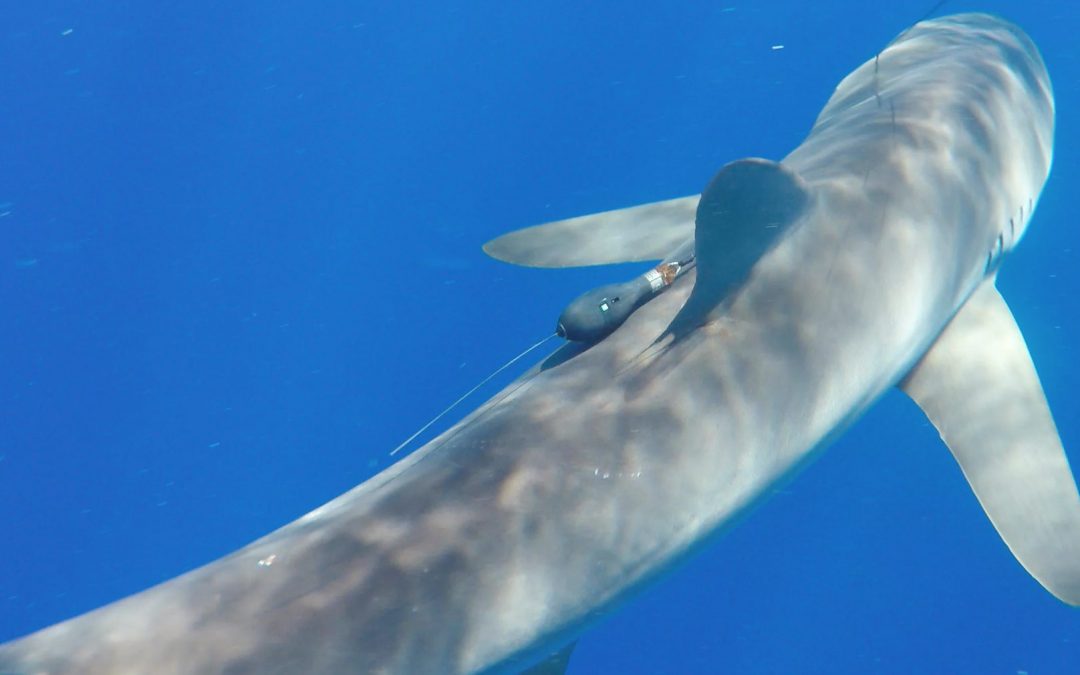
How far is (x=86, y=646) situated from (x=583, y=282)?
235 inches

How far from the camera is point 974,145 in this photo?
447 cm

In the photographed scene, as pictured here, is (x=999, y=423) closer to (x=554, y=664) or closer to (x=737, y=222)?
(x=737, y=222)

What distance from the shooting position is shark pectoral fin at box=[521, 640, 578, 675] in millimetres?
3508

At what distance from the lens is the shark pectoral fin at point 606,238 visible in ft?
16.8

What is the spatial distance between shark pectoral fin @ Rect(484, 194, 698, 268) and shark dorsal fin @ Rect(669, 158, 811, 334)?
142 cm

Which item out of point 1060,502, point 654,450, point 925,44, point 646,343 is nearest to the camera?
point 654,450

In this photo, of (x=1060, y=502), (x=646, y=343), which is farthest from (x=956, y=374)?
(x=646, y=343)

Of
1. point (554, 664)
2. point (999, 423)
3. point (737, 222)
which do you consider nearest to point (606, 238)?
point (737, 222)

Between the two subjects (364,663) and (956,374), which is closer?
(364,663)

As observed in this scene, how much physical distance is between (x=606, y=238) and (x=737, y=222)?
6.44 feet

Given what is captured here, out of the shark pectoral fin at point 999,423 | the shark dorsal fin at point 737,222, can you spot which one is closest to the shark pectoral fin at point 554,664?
the shark dorsal fin at point 737,222

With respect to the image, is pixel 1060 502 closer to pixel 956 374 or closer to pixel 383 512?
pixel 956 374

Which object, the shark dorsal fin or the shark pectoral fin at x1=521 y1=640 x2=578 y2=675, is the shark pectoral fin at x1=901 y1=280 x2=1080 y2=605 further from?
the shark pectoral fin at x1=521 y1=640 x2=578 y2=675

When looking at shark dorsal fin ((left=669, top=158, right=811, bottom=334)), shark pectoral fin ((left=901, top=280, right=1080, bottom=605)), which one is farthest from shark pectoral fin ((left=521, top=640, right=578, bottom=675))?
shark pectoral fin ((left=901, top=280, right=1080, bottom=605))
